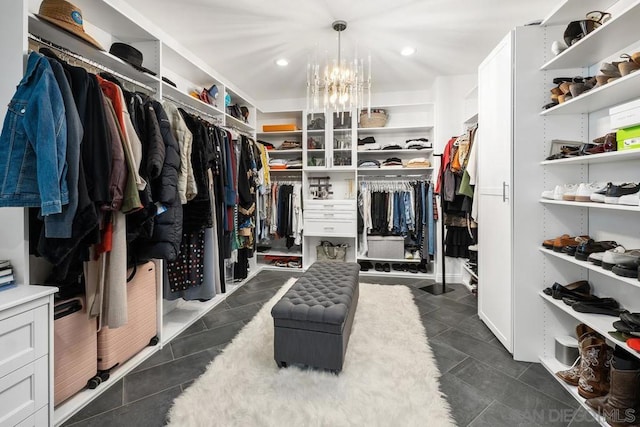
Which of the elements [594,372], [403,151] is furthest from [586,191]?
[403,151]

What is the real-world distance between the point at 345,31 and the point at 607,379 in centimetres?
307

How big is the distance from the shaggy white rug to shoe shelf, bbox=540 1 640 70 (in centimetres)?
203

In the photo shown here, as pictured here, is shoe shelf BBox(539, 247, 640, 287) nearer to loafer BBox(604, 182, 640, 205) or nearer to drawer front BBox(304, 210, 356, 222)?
loafer BBox(604, 182, 640, 205)

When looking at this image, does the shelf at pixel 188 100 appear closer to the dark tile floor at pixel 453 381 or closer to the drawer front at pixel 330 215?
the drawer front at pixel 330 215

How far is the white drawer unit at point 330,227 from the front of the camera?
407 centimetres

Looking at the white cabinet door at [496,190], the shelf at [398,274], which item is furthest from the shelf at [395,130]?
the shelf at [398,274]

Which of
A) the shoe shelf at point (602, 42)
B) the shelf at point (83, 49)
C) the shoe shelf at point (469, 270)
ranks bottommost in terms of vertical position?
Answer: the shoe shelf at point (469, 270)

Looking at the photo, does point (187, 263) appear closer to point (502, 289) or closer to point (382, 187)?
point (502, 289)

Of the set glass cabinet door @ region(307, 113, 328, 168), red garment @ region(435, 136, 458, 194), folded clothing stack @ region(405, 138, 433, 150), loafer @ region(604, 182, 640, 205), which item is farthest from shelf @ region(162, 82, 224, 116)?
loafer @ region(604, 182, 640, 205)

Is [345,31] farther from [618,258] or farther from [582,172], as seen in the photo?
[618,258]

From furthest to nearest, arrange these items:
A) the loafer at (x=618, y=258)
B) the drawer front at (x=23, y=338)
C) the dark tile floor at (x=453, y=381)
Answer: the dark tile floor at (x=453, y=381), the loafer at (x=618, y=258), the drawer front at (x=23, y=338)

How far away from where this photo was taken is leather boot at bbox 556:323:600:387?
1.66 meters

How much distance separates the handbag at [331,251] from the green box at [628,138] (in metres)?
3.17

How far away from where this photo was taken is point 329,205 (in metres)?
4.11
